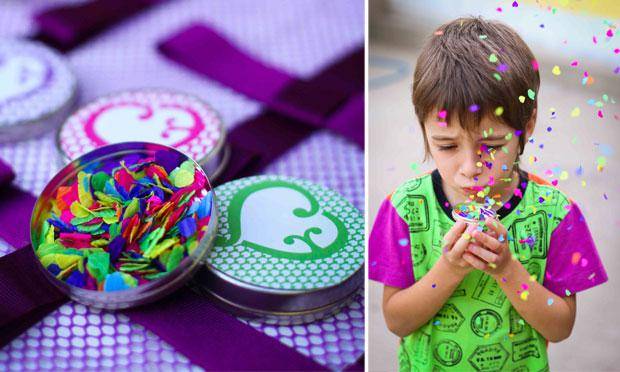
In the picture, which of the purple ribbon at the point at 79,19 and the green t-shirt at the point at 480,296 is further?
the purple ribbon at the point at 79,19

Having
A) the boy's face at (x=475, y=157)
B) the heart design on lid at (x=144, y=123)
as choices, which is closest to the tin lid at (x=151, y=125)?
the heart design on lid at (x=144, y=123)

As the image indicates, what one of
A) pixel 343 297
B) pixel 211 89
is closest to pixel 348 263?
pixel 343 297

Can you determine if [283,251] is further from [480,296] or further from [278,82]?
[278,82]

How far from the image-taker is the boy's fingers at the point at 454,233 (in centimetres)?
41

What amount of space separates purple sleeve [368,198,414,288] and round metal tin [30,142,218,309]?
4.1 inches

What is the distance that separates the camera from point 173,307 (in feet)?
1.61

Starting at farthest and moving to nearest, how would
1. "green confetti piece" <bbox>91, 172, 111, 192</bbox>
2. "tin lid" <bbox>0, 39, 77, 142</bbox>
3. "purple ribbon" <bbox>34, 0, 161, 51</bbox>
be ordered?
"purple ribbon" <bbox>34, 0, 161, 51</bbox> → "tin lid" <bbox>0, 39, 77, 142</bbox> → "green confetti piece" <bbox>91, 172, 111, 192</bbox>

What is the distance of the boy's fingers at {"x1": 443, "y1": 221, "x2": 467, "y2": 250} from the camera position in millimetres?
407

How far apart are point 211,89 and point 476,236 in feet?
1.19

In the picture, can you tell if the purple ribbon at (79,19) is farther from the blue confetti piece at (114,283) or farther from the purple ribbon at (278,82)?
the blue confetti piece at (114,283)

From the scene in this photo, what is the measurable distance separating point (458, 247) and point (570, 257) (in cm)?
7

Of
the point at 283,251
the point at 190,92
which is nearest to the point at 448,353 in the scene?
the point at 283,251

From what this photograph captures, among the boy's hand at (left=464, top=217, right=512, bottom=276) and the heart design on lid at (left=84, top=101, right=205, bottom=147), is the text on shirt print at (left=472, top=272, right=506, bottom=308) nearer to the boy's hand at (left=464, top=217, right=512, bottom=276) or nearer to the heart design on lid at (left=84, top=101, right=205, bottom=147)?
the boy's hand at (left=464, top=217, right=512, bottom=276)

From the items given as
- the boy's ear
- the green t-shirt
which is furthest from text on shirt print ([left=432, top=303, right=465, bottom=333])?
the boy's ear
